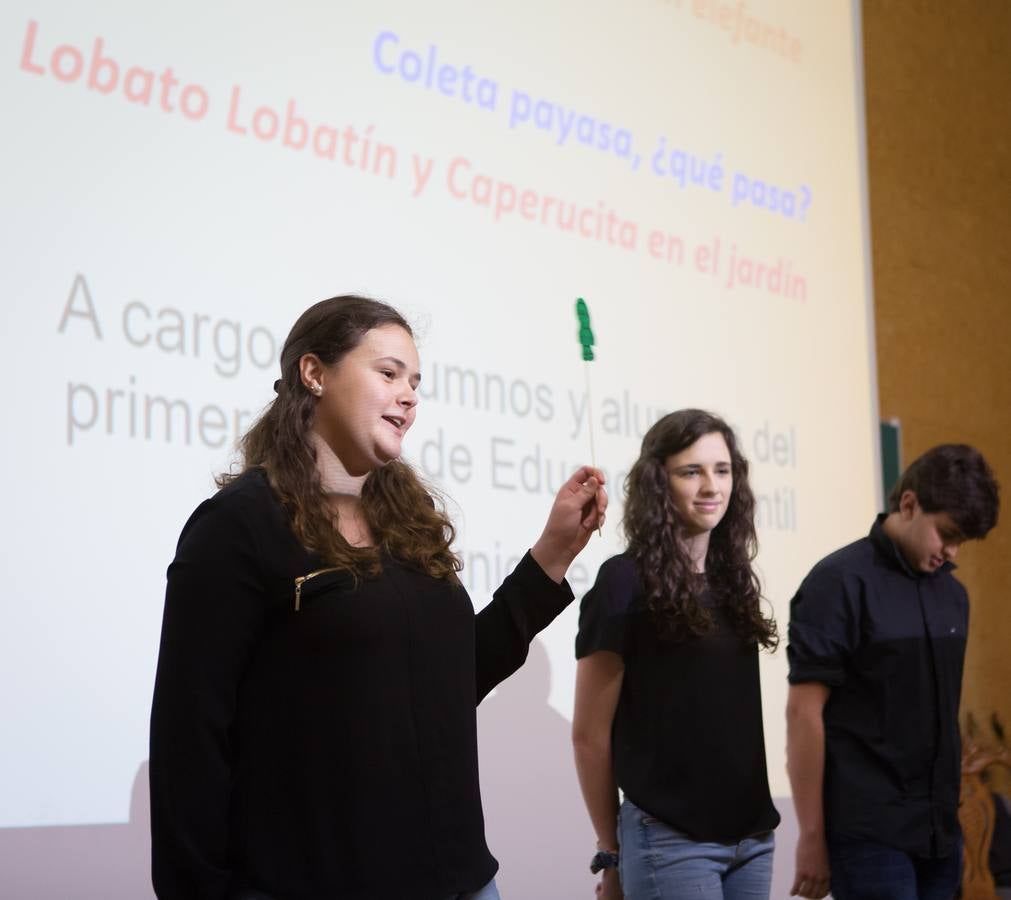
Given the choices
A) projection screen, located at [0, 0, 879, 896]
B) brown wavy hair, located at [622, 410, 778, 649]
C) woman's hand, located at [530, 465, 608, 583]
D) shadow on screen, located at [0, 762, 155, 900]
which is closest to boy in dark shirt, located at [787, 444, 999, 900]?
brown wavy hair, located at [622, 410, 778, 649]

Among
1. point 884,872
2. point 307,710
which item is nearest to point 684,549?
point 884,872

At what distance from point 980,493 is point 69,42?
6.44 ft

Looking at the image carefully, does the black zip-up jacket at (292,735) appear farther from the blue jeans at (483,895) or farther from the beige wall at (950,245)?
the beige wall at (950,245)

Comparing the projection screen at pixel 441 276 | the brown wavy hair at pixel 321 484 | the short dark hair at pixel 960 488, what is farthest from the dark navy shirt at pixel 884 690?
the brown wavy hair at pixel 321 484

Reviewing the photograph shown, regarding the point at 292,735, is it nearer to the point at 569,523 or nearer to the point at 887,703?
the point at 569,523

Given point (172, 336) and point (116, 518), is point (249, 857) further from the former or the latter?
point (172, 336)

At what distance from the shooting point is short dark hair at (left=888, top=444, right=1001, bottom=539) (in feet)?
8.79

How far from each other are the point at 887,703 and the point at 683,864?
1.86 ft

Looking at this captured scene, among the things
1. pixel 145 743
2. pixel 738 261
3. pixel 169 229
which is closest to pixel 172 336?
pixel 169 229

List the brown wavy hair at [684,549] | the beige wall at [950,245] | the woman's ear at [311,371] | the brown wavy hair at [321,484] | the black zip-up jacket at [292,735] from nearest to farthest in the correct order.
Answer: the black zip-up jacket at [292,735]
the brown wavy hair at [321,484]
the woman's ear at [311,371]
the brown wavy hair at [684,549]
the beige wall at [950,245]

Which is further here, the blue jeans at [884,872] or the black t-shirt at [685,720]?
the blue jeans at [884,872]

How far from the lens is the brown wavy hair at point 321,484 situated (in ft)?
5.39

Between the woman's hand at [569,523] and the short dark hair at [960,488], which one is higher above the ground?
the short dark hair at [960,488]

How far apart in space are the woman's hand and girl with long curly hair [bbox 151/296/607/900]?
0.15m
